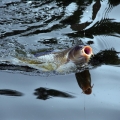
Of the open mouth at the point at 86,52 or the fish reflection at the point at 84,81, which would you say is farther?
the fish reflection at the point at 84,81

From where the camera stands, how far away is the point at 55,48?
3188 mm

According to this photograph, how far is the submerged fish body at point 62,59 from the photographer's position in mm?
2455

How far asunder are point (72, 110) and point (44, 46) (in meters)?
1.00

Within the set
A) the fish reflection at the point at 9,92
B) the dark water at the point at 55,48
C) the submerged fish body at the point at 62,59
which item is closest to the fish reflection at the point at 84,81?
the dark water at the point at 55,48

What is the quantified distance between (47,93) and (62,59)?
31 centimetres

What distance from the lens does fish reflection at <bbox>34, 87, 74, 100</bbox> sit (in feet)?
8.29

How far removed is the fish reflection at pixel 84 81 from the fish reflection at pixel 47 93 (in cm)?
12

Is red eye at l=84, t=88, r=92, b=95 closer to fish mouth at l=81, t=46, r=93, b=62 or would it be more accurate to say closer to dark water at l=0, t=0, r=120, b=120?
dark water at l=0, t=0, r=120, b=120

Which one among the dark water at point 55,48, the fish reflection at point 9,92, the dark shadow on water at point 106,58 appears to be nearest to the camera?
the dark water at point 55,48

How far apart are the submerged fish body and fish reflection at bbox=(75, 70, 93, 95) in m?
0.11

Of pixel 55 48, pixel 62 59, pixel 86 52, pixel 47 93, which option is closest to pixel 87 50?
pixel 86 52

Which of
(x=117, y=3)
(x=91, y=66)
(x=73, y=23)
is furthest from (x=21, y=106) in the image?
(x=117, y=3)

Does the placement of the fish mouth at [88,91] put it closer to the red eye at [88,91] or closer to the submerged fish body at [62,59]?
the red eye at [88,91]

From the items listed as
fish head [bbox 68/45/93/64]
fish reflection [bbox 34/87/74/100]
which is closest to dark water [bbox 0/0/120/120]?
fish reflection [bbox 34/87/74/100]
